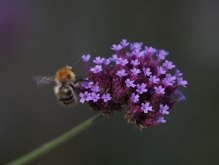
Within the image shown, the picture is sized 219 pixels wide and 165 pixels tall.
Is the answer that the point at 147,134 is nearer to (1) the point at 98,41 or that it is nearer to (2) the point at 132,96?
(1) the point at 98,41

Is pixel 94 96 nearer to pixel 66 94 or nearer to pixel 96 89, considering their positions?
pixel 96 89

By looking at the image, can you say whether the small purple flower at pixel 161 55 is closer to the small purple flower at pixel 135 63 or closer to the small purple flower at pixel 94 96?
the small purple flower at pixel 135 63

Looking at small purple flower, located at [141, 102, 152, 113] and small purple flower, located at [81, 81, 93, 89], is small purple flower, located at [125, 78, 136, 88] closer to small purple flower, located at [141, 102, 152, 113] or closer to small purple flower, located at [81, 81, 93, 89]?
small purple flower, located at [141, 102, 152, 113]

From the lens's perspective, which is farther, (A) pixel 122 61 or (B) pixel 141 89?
(A) pixel 122 61

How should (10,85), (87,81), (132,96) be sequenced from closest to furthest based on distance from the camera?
(132,96)
(87,81)
(10,85)

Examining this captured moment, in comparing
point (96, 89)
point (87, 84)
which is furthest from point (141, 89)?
point (87, 84)

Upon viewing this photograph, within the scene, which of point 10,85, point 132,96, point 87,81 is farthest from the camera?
point 10,85

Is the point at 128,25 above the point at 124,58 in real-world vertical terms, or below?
above

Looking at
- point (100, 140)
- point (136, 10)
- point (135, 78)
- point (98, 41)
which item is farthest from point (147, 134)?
point (135, 78)
